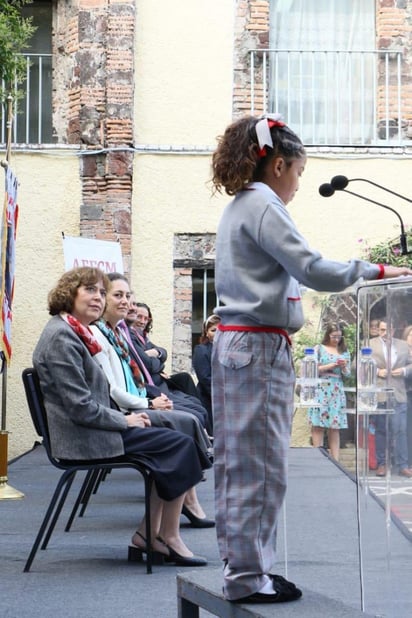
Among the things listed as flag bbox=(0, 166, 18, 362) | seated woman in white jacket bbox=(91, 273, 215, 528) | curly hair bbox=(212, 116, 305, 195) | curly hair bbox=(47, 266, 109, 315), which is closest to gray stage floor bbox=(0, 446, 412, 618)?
seated woman in white jacket bbox=(91, 273, 215, 528)

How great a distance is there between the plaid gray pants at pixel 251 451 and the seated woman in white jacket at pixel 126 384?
2320mm

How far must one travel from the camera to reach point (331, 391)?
13.1ft

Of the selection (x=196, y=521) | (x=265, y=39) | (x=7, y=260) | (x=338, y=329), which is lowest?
(x=196, y=521)

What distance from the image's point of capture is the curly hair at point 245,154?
3330 mm

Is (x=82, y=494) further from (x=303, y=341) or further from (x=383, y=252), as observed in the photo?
(x=383, y=252)

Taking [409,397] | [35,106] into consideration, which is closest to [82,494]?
[409,397]

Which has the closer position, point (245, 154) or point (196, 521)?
point (245, 154)

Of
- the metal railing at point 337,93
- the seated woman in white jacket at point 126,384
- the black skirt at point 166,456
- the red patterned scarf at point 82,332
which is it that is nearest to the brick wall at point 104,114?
the metal railing at point 337,93

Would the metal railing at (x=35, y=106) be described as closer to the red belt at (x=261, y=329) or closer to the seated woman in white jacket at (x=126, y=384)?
the seated woman in white jacket at (x=126, y=384)

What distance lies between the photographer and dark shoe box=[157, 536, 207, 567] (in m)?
5.27

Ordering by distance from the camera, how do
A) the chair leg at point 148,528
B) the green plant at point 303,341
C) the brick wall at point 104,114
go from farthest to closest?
the brick wall at point 104,114 → the chair leg at point 148,528 → the green plant at point 303,341

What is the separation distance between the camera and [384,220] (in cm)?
1409

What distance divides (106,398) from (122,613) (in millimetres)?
1334

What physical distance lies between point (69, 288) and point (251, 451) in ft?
8.47
